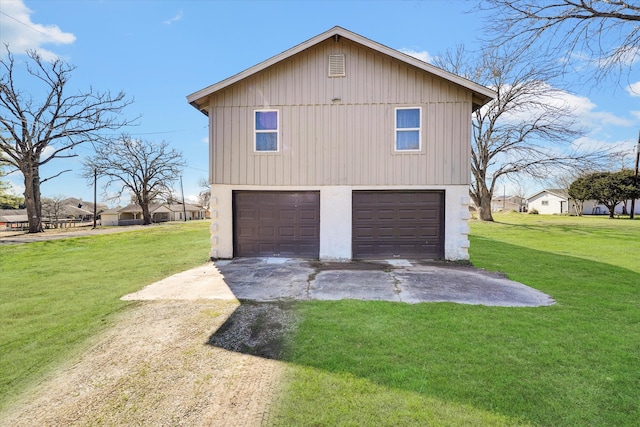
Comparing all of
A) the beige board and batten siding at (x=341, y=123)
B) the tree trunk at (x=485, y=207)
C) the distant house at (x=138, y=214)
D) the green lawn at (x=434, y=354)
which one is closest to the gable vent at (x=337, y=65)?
the beige board and batten siding at (x=341, y=123)

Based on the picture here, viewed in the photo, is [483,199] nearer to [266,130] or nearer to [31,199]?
[266,130]

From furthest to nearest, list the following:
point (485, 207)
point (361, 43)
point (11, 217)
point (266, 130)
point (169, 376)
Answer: point (11, 217) < point (485, 207) < point (266, 130) < point (361, 43) < point (169, 376)

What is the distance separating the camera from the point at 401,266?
335 inches

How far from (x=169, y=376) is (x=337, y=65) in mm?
9139

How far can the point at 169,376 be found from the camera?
10.7 ft

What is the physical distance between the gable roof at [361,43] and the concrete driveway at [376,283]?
205 inches

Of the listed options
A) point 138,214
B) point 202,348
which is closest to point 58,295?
point 202,348

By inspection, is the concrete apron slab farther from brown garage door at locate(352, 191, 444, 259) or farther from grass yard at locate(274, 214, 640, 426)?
brown garage door at locate(352, 191, 444, 259)

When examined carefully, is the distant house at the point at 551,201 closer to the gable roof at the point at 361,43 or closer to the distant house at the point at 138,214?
the gable roof at the point at 361,43

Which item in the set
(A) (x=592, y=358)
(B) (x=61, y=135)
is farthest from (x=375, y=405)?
(B) (x=61, y=135)

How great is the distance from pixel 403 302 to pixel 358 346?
195 cm

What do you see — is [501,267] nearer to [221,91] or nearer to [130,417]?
[130,417]

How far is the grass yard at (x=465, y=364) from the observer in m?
2.58

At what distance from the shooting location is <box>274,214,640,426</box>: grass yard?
2.58 metres
